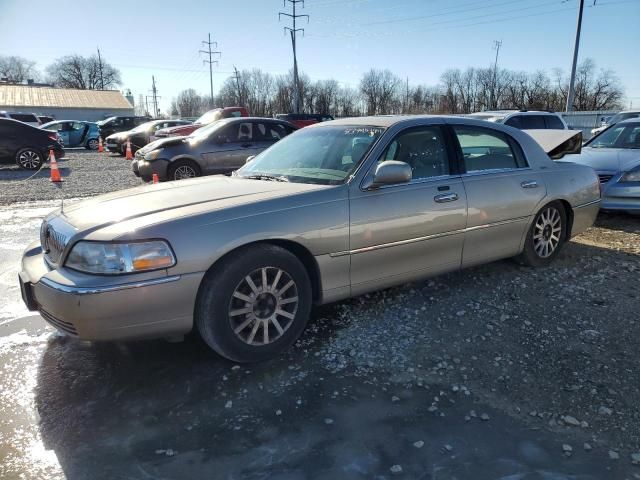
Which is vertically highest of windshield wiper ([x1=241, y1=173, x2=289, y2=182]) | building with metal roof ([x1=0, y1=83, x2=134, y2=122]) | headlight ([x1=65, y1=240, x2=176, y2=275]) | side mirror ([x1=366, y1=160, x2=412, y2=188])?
building with metal roof ([x1=0, y1=83, x2=134, y2=122])

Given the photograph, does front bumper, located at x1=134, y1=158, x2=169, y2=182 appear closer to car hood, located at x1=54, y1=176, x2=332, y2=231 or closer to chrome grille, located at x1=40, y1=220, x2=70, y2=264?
car hood, located at x1=54, y1=176, x2=332, y2=231

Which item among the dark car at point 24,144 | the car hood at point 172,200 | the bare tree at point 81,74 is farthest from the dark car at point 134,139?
the bare tree at point 81,74

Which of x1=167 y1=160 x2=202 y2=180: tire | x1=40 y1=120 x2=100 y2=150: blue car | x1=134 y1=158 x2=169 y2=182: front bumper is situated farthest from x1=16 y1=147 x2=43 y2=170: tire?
x1=40 y1=120 x2=100 y2=150: blue car

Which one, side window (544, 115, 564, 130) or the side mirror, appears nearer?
the side mirror

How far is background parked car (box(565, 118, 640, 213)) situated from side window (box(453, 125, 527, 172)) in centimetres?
315

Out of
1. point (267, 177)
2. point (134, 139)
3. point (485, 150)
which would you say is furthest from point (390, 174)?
point (134, 139)

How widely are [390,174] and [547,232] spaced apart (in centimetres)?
240

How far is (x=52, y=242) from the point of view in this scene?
3240 mm

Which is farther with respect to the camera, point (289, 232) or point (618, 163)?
point (618, 163)

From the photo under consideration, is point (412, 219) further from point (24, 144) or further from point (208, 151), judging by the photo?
point (24, 144)

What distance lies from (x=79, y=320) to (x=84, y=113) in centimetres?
6232

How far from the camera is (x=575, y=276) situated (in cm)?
477

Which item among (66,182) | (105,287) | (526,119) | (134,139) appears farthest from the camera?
(134,139)

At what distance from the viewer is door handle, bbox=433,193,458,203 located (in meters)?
3.89
